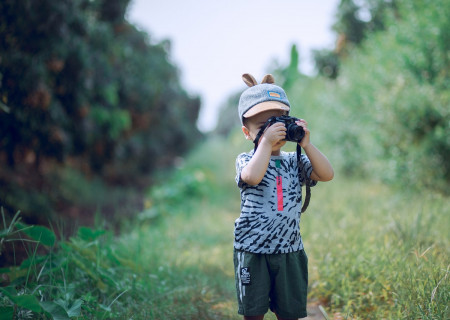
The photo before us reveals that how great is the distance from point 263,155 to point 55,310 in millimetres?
1503

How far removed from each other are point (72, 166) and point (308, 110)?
6.55 m

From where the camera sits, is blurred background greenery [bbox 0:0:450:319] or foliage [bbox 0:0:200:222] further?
foliage [bbox 0:0:200:222]

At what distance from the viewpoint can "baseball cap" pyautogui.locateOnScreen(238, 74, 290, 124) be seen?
2.10m

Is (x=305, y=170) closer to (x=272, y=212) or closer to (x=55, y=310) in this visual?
(x=272, y=212)

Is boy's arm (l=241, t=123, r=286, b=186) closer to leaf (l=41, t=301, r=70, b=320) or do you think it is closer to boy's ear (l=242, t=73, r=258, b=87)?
boy's ear (l=242, t=73, r=258, b=87)

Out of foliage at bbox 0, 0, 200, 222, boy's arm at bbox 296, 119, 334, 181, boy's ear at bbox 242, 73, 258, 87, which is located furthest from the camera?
foliage at bbox 0, 0, 200, 222

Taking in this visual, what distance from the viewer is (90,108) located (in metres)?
6.97

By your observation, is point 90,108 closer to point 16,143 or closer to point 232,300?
point 16,143

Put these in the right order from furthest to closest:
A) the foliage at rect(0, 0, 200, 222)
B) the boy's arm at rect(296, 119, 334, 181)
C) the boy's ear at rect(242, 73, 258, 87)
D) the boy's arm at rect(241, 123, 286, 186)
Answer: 1. the foliage at rect(0, 0, 200, 222)
2. the boy's ear at rect(242, 73, 258, 87)
3. the boy's arm at rect(296, 119, 334, 181)
4. the boy's arm at rect(241, 123, 286, 186)

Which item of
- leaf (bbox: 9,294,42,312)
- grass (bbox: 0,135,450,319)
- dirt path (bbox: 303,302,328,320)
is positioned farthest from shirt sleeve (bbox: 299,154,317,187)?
leaf (bbox: 9,294,42,312)

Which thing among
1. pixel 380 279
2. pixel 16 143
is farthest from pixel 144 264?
pixel 16 143

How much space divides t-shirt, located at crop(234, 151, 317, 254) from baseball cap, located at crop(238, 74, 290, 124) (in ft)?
0.93

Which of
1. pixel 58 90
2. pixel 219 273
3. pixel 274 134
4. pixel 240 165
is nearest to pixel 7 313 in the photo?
pixel 240 165

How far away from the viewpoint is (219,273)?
12.1ft
